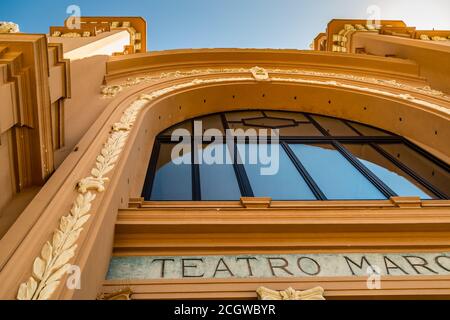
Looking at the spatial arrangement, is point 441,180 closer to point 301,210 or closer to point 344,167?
point 344,167

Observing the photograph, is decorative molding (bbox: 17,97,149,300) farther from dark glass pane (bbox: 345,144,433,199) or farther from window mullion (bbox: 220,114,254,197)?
dark glass pane (bbox: 345,144,433,199)

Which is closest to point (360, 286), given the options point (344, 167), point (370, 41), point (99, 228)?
point (99, 228)

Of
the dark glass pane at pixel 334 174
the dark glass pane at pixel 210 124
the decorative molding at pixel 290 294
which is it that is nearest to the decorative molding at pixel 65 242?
the decorative molding at pixel 290 294

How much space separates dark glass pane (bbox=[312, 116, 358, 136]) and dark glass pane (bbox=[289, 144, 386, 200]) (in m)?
1.19

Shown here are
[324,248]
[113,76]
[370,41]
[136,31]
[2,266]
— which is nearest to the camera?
[2,266]

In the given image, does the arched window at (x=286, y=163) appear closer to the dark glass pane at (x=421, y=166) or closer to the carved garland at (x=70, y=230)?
the dark glass pane at (x=421, y=166)

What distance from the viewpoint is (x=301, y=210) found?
523 cm

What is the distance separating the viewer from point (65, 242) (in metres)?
3.73

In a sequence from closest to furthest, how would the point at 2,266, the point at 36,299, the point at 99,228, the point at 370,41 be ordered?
1. the point at 36,299
2. the point at 2,266
3. the point at 99,228
4. the point at 370,41

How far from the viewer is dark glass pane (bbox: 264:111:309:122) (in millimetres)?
11236

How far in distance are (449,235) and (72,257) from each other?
424cm

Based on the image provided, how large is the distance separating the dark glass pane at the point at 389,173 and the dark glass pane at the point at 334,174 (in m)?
0.40

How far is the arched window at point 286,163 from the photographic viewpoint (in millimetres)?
6953

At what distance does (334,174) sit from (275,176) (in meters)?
1.07
